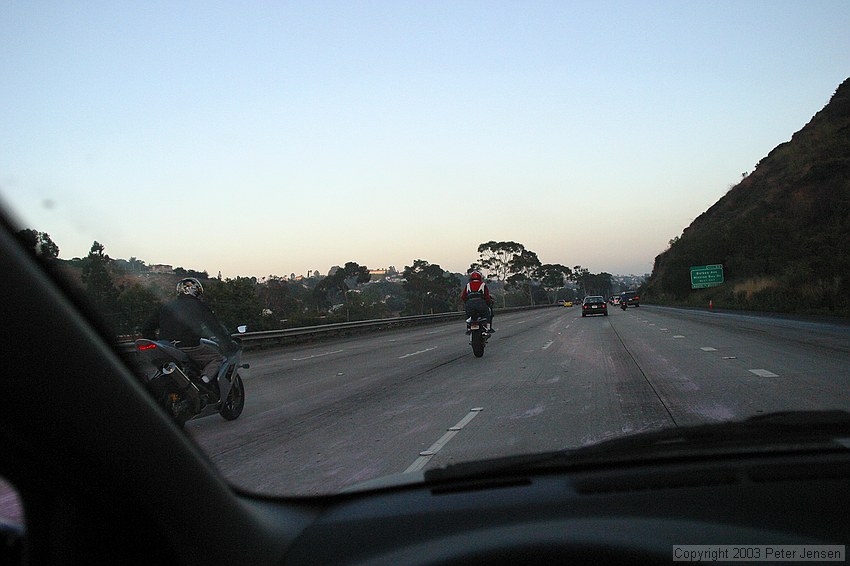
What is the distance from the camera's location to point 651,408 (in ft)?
27.4

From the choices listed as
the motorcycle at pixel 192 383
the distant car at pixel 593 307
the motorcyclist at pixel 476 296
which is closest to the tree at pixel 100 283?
the motorcycle at pixel 192 383

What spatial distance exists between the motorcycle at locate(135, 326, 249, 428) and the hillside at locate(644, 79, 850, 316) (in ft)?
89.8

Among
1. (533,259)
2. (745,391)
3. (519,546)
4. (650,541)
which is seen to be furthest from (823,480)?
(533,259)

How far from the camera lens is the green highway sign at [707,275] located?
2712 inches

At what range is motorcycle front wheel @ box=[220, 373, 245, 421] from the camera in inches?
345

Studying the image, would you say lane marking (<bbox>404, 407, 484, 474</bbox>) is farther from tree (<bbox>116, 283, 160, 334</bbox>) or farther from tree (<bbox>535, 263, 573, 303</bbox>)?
tree (<bbox>535, 263, 573, 303</bbox>)

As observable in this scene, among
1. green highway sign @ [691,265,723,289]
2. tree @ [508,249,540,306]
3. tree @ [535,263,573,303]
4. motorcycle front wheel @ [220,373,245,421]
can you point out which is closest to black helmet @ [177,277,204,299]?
motorcycle front wheel @ [220,373,245,421]

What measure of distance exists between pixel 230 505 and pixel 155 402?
438 millimetres

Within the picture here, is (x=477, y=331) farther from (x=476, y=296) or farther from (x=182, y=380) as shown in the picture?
(x=182, y=380)

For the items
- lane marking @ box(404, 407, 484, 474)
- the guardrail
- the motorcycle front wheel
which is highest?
the guardrail

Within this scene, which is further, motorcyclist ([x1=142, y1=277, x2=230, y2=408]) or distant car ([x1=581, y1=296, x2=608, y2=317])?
distant car ([x1=581, y1=296, x2=608, y2=317])

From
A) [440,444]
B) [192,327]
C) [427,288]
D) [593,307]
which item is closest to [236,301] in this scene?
[192,327]

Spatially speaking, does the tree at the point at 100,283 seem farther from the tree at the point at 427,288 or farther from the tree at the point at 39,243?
the tree at the point at 427,288

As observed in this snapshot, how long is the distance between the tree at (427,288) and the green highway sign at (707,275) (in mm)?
26703
